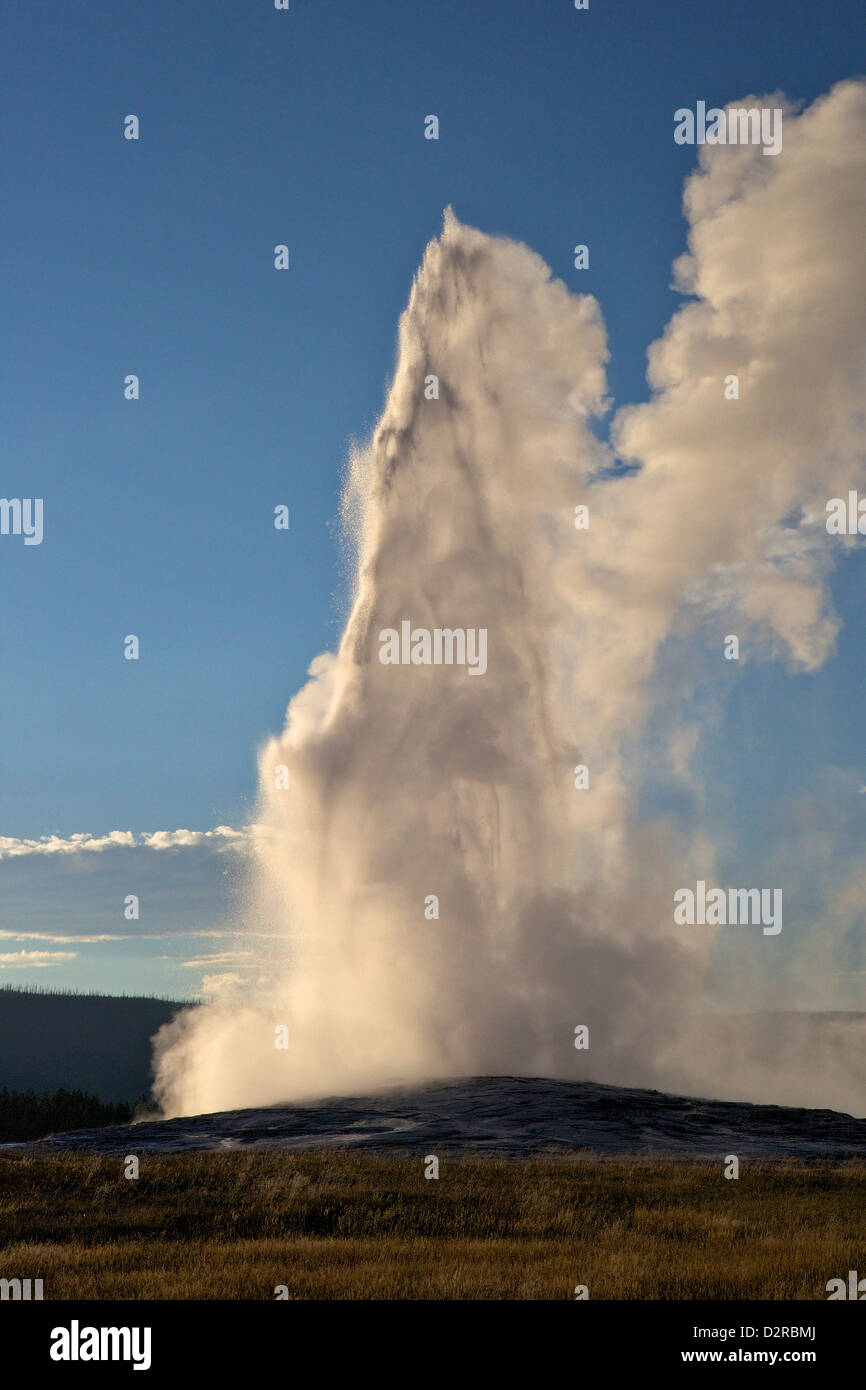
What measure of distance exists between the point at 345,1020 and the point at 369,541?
99.4ft

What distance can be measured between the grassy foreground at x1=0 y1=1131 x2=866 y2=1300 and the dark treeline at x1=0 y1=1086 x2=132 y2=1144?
79.5 metres

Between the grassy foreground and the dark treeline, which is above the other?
the grassy foreground

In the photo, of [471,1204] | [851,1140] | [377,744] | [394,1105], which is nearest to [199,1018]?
[377,744]

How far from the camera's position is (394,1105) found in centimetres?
4806

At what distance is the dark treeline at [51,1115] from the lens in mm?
101375

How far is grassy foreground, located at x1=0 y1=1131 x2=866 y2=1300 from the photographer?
1535 centimetres

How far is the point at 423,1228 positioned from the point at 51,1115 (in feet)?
320

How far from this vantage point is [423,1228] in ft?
67.8

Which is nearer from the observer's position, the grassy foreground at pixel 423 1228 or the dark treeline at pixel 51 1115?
the grassy foreground at pixel 423 1228

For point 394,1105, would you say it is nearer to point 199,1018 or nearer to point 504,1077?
point 504,1077

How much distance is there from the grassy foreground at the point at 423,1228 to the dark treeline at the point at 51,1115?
261 ft

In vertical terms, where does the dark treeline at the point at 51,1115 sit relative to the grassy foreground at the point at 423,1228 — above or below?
below

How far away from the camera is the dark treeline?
333 ft

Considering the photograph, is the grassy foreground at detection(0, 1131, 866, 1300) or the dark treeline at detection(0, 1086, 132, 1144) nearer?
the grassy foreground at detection(0, 1131, 866, 1300)
